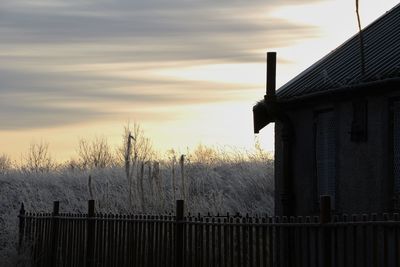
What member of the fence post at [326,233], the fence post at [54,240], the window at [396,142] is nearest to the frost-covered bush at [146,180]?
the fence post at [54,240]

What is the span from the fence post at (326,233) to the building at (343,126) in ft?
13.5

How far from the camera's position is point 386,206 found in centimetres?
1539

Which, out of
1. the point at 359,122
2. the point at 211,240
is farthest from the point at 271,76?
the point at 211,240

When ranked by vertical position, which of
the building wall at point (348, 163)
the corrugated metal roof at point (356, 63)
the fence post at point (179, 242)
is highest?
the corrugated metal roof at point (356, 63)

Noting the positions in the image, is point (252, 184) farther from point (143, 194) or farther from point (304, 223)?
point (304, 223)

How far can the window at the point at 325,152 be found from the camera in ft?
56.7

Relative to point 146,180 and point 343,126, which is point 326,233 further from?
point 146,180

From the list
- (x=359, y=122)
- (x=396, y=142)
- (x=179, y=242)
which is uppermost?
(x=359, y=122)

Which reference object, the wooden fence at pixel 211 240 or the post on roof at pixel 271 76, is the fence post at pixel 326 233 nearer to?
the wooden fence at pixel 211 240

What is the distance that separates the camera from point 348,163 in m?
16.6

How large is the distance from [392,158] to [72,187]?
23307 mm

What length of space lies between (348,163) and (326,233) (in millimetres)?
5563

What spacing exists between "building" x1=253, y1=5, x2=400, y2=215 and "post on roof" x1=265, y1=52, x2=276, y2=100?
0.07 feet

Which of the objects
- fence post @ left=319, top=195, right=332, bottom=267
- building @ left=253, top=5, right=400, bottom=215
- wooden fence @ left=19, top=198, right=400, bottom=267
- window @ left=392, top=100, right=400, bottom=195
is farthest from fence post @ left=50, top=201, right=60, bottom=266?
fence post @ left=319, top=195, right=332, bottom=267
